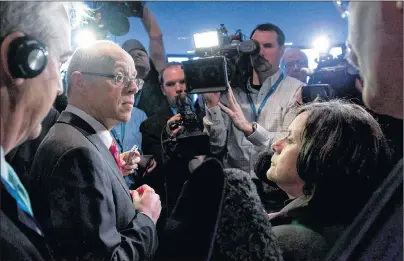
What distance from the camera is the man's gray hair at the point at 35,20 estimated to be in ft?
1.80

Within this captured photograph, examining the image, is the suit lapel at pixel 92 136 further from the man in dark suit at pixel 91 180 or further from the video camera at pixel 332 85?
the video camera at pixel 332 85

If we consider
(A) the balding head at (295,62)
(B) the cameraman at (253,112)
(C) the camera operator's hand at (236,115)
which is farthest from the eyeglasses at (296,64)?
(C) the camera operator's hand at (236,115)

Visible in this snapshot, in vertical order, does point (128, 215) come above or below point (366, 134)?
below

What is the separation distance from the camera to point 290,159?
1094 mm

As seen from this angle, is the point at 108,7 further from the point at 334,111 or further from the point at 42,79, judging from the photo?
the point at 42,79

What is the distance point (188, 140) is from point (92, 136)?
576mm

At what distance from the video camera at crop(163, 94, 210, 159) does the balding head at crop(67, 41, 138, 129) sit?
413mm

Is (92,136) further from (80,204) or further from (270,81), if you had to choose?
(270,81)

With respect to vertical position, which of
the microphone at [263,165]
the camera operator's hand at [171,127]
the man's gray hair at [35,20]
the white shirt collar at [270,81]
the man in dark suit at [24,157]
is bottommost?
the microphone at [263,165]

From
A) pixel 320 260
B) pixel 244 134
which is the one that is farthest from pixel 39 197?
pixel 244 134

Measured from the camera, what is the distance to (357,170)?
0.96 m

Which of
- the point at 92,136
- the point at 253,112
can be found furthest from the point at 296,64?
the point at 92,136

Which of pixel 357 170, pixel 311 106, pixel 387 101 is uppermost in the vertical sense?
pixel 387 101

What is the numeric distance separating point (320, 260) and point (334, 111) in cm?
33
